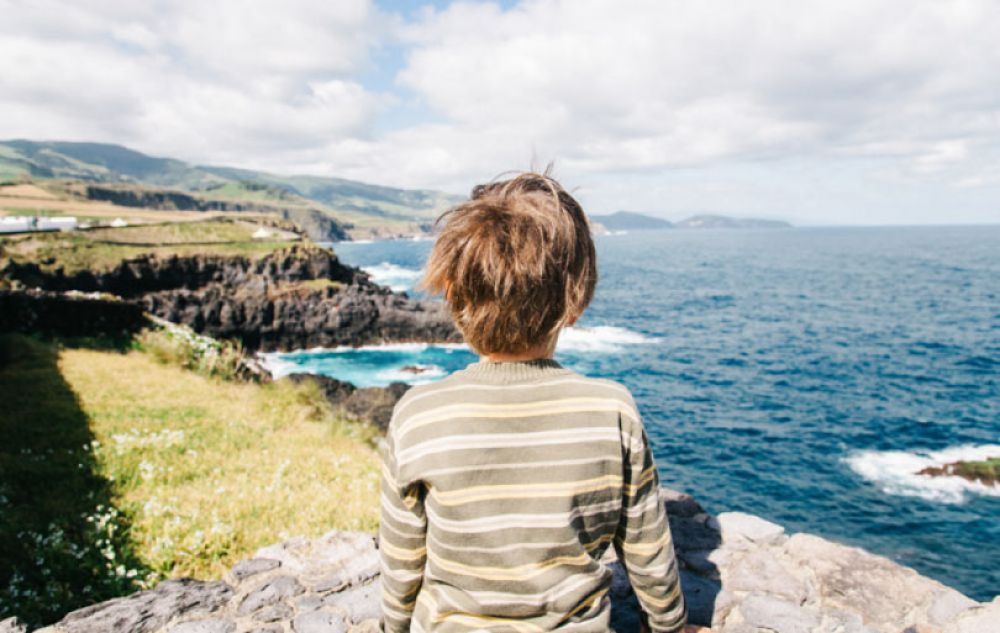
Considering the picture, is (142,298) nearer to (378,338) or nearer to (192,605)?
(378,338)

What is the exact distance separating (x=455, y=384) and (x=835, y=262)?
13031cm

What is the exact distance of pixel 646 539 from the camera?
210 cm

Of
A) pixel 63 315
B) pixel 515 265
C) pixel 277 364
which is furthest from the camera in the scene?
pixel 277 364

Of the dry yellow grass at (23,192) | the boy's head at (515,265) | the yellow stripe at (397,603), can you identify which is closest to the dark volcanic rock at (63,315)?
the yellow stripe at (397,603)

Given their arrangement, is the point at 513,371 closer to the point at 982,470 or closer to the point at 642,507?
the point at 642,507

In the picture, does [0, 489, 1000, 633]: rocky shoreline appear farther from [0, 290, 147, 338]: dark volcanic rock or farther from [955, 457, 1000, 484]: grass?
[955, 457, 1000, 484]: grass

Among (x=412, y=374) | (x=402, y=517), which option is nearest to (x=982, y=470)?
(x=402, y=517)

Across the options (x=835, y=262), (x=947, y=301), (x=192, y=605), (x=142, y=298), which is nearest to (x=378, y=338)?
(x=142, y=298)

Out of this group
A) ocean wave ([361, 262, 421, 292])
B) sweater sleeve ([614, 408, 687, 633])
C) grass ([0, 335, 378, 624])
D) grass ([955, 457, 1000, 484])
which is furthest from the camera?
ocean wave ([361, 262, 421, 292])

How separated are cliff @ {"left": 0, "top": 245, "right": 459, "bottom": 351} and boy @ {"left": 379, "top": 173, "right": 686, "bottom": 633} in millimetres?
37707

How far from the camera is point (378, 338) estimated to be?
44.6 metres

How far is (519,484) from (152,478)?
8.00 meters

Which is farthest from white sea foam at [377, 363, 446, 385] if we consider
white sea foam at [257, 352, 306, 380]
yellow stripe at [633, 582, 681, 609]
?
yellow stripe at [633, 582, 681, 609]

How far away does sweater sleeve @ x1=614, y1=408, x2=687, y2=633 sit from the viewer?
1952 millimetres
